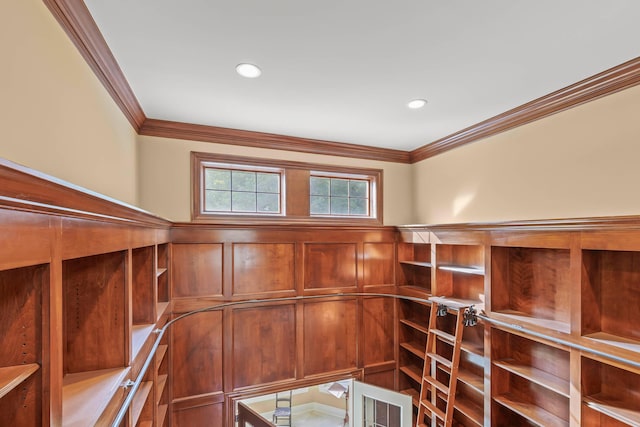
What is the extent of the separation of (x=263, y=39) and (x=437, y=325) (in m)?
3.35

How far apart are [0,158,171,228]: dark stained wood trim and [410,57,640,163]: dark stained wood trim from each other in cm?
285

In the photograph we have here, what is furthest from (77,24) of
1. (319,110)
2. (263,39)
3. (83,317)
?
(319,110)

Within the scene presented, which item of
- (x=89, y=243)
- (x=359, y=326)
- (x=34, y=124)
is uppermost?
(x=34, y=124)

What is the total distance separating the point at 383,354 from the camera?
12.3ft

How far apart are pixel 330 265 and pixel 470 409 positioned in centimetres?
192

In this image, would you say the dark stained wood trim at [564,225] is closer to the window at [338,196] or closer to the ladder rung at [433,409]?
the window at [338,196]

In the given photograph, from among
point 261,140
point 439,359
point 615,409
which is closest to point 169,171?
point 261,140

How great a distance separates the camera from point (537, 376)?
238cm

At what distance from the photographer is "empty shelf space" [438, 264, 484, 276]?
2830 millimetres

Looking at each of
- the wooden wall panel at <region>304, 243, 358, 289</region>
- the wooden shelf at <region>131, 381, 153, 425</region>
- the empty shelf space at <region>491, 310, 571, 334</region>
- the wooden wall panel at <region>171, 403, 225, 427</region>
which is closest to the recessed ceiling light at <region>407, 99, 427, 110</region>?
the wooden wall panel at <region>304, 243, 358, 289</region>

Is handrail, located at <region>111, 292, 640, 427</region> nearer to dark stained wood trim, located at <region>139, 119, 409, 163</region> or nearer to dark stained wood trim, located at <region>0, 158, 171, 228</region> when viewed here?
dark stained wood trim, located at <region>0, 158, 171, 228</region>

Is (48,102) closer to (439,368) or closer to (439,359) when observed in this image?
(439,359)

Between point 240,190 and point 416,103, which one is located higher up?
point 416,103

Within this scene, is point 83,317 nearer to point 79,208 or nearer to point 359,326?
point 79,208
